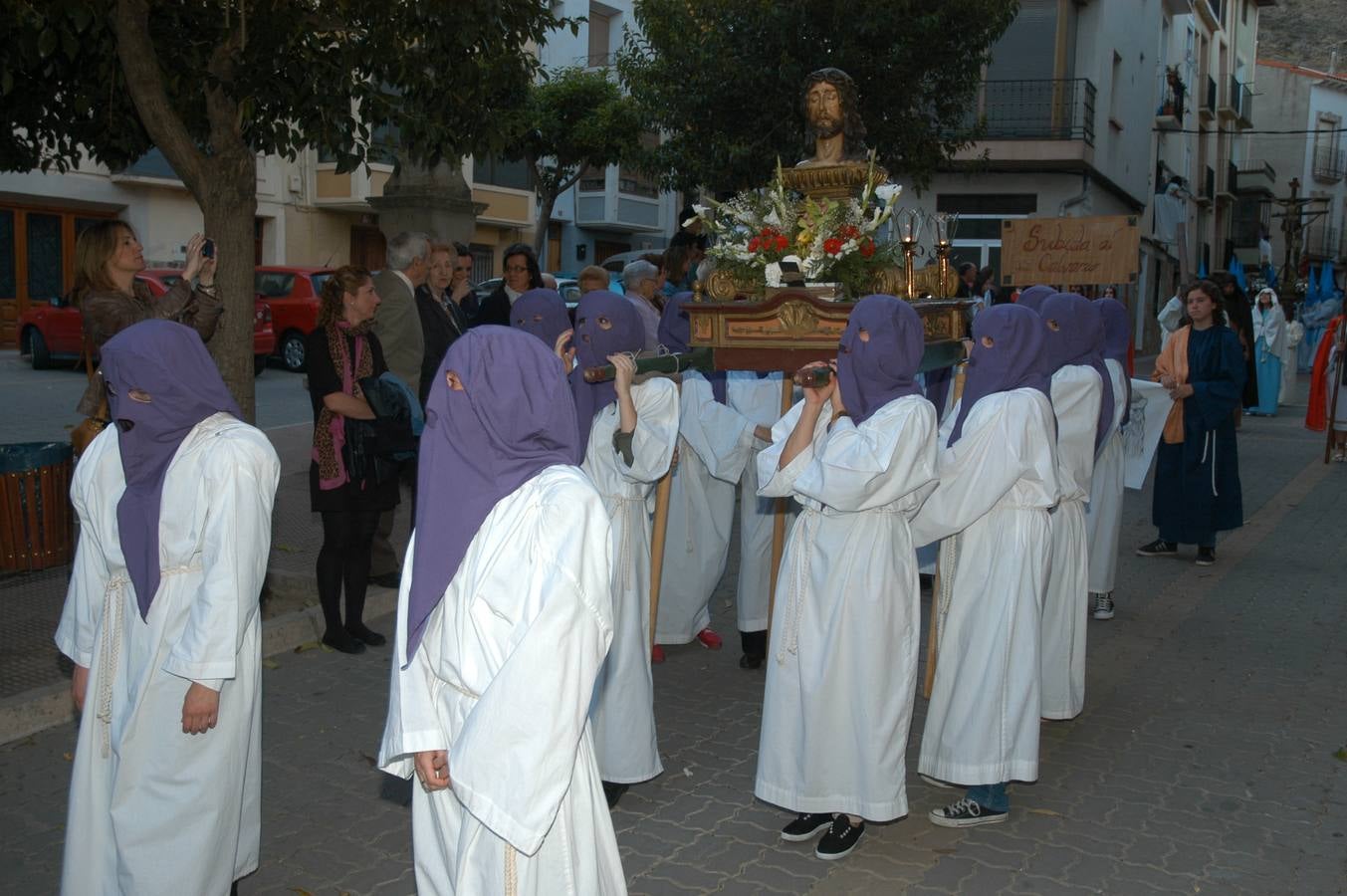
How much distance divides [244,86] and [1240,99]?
4507 centimetres

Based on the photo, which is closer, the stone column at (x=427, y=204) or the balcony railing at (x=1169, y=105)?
the stone column at (x=427, y=204)

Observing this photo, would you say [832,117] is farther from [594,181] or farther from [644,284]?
[594,181]

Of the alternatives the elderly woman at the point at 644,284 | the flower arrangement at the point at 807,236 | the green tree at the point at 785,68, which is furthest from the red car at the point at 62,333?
the flower arrangement at the point at 807,236

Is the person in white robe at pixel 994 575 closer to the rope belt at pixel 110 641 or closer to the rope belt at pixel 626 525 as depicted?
the rope belt at pixel 626 525

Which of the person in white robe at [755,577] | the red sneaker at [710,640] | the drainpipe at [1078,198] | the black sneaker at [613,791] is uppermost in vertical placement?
the drainpipe at [1078,198]

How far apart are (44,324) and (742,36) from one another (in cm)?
1307

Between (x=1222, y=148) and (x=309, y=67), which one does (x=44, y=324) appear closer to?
(x=309, y=67)

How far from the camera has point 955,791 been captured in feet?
17.2

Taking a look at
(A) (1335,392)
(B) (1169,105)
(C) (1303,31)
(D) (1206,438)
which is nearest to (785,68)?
(D) (1206,438)

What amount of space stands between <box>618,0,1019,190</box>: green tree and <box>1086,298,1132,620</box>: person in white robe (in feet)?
20.8

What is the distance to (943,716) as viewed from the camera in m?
4.94

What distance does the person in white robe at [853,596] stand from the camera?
4410 mm

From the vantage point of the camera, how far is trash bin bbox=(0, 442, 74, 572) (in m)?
7.44

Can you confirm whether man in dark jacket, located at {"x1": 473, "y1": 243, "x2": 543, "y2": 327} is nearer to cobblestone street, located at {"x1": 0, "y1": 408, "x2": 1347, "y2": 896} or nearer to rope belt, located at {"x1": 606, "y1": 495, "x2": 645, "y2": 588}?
cobblestone street, located at {"x1": 0, "y1": 408, "x2": 1347, "y2": 896}
